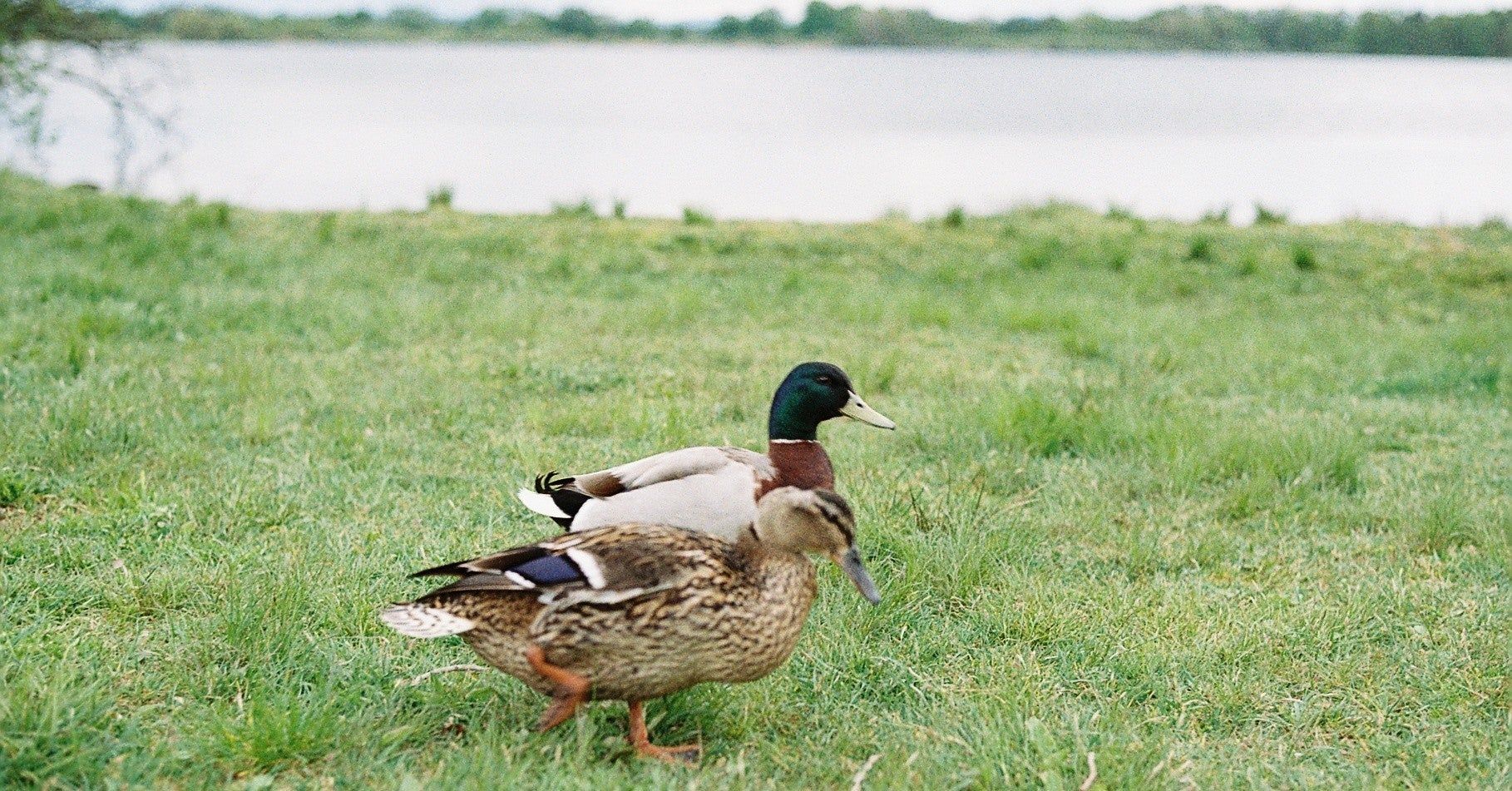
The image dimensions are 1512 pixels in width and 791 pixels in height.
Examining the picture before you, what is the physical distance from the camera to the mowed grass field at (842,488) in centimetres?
312

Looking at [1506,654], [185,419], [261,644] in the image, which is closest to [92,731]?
[261,644]

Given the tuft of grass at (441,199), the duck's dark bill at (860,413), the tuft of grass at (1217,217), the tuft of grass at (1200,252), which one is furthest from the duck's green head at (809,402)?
the tuft of grass at (1217,217)

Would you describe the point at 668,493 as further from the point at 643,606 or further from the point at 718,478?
the point at 643,606

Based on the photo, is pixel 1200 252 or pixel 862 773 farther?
pixel 1200 252

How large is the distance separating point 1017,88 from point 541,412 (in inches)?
2027

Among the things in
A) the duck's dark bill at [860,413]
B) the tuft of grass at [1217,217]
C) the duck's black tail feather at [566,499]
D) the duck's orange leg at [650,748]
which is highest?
the duck's dark bill at [860,413]

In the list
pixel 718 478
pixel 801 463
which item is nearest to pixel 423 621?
pixel 718 478

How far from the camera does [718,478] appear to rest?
3.92 metres

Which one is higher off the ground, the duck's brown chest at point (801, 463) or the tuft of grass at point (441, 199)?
the duck's brown chest at point (801, 463)

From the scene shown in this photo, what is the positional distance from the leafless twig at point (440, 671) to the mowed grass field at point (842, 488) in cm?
3

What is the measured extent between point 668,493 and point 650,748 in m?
0.99

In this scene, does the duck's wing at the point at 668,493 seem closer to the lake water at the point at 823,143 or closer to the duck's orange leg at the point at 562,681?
the duck's orange leg at the point at 562,681

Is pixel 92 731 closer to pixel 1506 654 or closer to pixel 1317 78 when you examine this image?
pixel 1506 654

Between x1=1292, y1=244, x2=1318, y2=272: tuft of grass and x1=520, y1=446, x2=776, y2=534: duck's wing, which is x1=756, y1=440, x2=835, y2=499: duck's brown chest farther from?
x1=1292, y1=244, x2=1318, y2=272: tuft of grass
